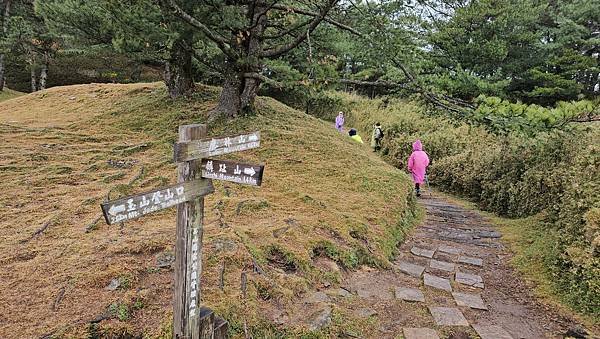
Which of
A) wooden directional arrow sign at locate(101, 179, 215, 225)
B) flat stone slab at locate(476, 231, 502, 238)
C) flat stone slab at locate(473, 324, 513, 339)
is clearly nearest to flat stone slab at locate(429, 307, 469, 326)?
flat stone slab at locate(473, 324, 513, 339)

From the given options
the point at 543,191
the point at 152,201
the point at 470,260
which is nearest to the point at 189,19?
the point at 152,201

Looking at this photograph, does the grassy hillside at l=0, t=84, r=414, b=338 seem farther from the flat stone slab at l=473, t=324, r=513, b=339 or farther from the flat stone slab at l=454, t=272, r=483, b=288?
the flat stone slab at l=473, t=324, r=513, b=339

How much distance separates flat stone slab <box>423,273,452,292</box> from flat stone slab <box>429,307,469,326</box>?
49cm

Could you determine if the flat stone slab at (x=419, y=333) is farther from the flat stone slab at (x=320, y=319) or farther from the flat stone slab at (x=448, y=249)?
the flat stone slab at (x=448, y=249)

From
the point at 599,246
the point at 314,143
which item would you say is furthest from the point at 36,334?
the point at 314,143

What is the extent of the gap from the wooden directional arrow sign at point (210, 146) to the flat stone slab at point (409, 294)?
2.25m

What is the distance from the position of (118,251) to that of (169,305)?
2.94 feet

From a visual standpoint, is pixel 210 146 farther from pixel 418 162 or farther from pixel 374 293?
pixel 418 162

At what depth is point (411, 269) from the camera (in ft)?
15.2

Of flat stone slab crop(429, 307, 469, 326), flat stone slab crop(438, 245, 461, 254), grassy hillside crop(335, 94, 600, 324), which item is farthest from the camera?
flat stone slab crop(438, 245, 461, 254)

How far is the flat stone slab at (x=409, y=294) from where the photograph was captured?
3847mm

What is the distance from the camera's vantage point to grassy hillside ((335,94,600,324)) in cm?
403

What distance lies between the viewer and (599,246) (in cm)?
384

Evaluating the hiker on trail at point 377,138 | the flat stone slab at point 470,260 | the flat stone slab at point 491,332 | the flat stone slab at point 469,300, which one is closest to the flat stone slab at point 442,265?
the flat stone slab at point 470,260
